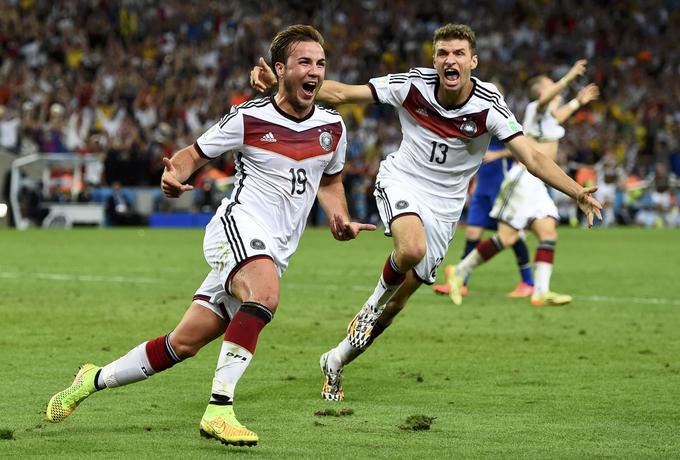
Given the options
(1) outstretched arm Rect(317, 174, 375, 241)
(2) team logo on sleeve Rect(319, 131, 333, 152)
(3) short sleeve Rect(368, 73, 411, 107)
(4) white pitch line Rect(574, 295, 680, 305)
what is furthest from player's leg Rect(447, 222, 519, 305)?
(2) team logo on sleeve Rect(319, 131, 333, 152)

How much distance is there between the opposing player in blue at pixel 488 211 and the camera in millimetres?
A: 15117

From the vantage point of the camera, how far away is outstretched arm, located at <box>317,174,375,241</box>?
6910 millimetres

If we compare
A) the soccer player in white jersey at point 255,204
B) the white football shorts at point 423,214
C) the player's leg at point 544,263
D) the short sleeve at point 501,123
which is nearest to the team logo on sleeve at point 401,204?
the white football shorts at point 423,214

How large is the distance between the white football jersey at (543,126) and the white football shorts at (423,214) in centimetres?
558

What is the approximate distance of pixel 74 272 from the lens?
57.7 feet

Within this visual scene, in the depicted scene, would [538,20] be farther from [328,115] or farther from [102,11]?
[328,115]

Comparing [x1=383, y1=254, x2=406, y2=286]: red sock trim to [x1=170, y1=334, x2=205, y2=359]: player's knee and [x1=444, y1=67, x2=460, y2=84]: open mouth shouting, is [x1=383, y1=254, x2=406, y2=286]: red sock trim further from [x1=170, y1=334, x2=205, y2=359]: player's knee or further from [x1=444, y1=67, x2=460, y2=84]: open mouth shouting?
[x1=170, y1=334, x2=205, y2=359]: player's knee

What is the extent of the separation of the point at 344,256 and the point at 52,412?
14777 millimetres

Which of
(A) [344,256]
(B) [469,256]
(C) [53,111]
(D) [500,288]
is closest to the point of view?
(B) [469,256]

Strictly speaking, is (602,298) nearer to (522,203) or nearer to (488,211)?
(522,203)

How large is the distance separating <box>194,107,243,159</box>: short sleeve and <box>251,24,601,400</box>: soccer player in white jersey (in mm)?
1801

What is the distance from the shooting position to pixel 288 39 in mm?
6859

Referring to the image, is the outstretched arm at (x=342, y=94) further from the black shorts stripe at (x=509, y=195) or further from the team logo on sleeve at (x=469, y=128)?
the black shorts stripe at (x=509, y=195)

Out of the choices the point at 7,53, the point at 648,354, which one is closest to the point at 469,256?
the point at 648,354
